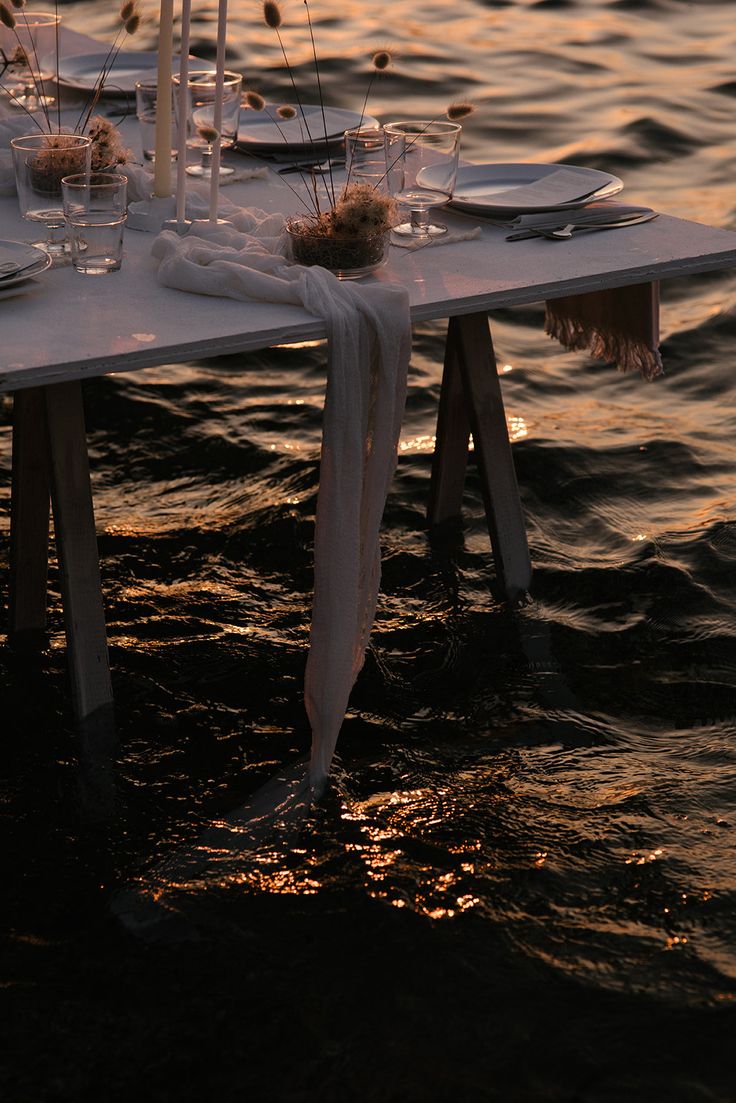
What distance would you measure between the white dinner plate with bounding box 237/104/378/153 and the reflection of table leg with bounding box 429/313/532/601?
361 millimetres

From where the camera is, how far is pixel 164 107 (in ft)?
6.06

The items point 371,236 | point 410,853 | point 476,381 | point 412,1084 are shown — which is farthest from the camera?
point 476,381

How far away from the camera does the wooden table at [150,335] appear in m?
1.53

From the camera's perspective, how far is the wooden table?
5.01ft

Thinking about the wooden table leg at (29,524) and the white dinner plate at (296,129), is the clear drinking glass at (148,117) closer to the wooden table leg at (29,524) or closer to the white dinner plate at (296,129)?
the white dinner plate at (296,129)

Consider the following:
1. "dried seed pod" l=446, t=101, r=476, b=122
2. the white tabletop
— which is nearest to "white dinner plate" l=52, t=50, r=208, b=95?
the white tabletop

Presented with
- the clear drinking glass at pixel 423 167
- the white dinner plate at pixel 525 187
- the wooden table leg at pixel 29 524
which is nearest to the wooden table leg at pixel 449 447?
the white dinner plate at pixel 525 187

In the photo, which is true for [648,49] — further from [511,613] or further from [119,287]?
[119,287]

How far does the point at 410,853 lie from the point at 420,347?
197 centimetres

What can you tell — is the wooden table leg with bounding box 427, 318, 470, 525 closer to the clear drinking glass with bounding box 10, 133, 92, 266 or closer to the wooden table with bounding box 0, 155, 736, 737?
the wooden table with bounding box 0, 155, 736, 737

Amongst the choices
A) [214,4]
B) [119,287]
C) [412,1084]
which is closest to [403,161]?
[119,287]

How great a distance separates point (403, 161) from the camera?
6.09 ft

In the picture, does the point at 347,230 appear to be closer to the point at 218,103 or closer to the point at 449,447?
the point at 218,103

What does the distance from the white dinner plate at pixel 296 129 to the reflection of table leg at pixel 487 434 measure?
1.18 feet
